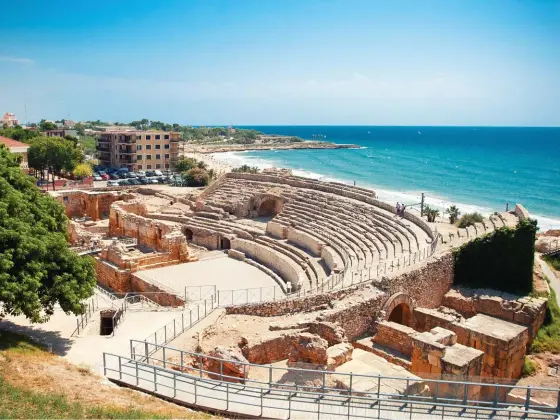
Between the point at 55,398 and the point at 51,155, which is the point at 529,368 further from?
the point at 51,155

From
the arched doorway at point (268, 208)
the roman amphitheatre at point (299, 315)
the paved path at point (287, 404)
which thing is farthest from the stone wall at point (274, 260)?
the paved path at point (287, 404)

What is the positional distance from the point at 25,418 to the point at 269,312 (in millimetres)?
10496

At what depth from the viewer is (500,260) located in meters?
24.7

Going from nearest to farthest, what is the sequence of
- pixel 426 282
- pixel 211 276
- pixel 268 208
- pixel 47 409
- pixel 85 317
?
pixel 47 409, pixel 85 317, pixel 426 282, pixel 211 276, pixel 268 208

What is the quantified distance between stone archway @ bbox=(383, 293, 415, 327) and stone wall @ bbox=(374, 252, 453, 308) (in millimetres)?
281

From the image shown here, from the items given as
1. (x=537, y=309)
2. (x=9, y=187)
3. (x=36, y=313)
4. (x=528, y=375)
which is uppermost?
(x=9, y=187)

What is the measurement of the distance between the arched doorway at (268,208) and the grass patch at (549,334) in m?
23.4

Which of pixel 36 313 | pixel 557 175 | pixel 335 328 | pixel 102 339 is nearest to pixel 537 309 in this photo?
pixel 335 328

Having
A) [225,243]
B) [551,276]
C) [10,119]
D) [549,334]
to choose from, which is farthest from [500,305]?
[10,119]

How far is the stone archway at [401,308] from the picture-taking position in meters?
20.2

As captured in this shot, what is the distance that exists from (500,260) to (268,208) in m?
22.0

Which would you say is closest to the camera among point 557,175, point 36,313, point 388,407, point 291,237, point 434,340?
point 388,407

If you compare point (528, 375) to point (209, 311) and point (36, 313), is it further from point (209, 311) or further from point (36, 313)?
point (36, 313)

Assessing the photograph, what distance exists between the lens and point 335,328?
17.2 meters
